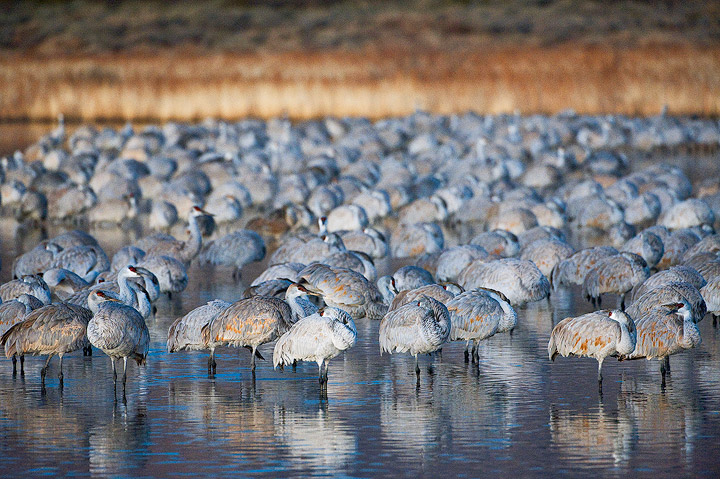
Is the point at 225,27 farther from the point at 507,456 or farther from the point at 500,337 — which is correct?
the point at 507,456

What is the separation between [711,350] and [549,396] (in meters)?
2.85

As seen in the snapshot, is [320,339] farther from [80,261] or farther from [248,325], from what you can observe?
[80,261]

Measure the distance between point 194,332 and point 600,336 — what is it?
4092 millimetres

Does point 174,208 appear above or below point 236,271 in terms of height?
above

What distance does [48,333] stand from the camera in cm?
1180

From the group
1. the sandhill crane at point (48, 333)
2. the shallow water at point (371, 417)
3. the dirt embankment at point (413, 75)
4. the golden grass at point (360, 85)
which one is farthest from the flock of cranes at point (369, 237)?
the dirt embankment at point (413, 75)

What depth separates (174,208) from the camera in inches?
971

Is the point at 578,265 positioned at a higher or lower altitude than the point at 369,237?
lower

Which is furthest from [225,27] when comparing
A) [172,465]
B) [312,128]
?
[172,465]

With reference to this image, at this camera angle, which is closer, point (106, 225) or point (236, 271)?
point (236, 271)

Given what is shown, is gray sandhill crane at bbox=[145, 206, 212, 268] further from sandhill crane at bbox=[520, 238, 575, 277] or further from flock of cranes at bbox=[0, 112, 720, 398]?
sandhill crane at bbox=[520, 238, 575, 277]

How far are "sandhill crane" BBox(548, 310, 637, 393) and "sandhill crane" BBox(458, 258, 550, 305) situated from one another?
303cm

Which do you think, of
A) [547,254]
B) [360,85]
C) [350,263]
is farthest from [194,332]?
[360,85]

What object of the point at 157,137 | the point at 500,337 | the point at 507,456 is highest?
the point at 157,137
